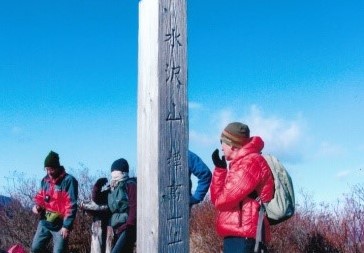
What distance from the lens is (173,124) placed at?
3.09 m

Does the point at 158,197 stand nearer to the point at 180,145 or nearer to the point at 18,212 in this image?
the point at 180,145

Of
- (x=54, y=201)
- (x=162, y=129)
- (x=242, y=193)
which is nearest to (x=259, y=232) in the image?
(x=242, y=193)

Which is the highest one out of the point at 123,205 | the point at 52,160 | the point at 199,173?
the point at 52,160

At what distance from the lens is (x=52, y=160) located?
7.13 m

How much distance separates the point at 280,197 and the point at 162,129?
1555 mm

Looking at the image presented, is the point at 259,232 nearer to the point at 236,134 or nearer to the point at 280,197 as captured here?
the point at 280,197

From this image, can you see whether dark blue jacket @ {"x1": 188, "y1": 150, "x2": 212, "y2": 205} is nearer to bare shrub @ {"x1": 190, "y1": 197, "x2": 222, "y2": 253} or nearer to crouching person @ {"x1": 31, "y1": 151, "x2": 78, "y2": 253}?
crouching person @ {"x1": 31, "y1": 151, "x2": 78, "y2": 253}

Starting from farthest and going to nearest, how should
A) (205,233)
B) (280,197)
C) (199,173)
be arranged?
(205,233) → (199,173) → (280,197)

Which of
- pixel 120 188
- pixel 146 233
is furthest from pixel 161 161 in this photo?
pixel 120 188

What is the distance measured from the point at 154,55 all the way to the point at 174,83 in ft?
0.65

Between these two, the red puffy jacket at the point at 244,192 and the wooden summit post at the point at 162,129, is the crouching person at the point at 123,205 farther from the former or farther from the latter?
the wooden summit post at the point at 162,129

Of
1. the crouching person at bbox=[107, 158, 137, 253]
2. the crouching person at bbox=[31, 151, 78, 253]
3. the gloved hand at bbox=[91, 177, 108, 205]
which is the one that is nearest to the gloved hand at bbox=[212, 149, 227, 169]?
the crouching person at bbox=[107, 158, 137, 253]

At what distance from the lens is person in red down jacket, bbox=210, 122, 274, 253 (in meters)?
4.03

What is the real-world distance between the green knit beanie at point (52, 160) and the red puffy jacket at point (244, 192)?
347 centimetres
